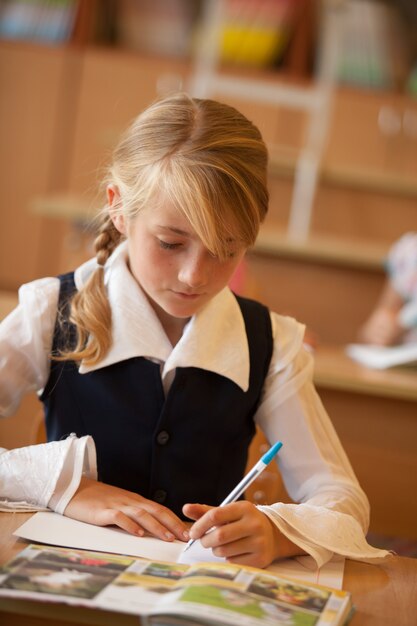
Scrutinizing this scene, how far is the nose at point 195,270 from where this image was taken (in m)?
1.19

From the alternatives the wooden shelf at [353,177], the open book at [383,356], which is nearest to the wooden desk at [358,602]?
the open book at [383,356]

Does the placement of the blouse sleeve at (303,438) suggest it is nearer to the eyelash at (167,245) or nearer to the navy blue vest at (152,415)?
the navy blue vest at (152,415)

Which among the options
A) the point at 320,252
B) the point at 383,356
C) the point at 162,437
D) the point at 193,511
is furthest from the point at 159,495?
the point at 320,252

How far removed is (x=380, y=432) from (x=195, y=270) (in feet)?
3.54

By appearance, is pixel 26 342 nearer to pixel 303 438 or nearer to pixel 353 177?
pixel 303 438

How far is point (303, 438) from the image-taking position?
1.34 m

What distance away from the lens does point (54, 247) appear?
425cm

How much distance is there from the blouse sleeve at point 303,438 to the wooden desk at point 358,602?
0.08 m

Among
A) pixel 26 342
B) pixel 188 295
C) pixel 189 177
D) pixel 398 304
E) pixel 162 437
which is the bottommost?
pixel 398 304

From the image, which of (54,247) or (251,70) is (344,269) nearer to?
(251,70)

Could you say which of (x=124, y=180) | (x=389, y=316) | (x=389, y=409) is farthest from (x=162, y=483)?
(x=389, y=316)

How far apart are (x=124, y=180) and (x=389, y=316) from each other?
160cm

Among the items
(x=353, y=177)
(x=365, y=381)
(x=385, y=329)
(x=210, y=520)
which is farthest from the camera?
(x=353, y=177)

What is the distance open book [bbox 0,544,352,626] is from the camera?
2.76ft
